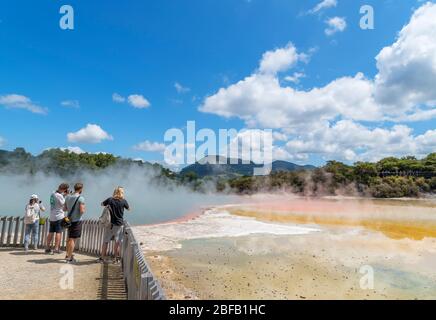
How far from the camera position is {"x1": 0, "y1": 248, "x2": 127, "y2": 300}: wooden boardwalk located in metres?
6.17

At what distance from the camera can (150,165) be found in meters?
114

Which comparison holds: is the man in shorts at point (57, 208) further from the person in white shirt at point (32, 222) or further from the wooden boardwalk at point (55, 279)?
the person in white shirt at point (32, 222)

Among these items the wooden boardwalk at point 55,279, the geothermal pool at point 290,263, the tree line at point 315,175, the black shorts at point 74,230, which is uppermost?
the tree line at point 315,175

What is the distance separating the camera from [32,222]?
Answer: 9383mm

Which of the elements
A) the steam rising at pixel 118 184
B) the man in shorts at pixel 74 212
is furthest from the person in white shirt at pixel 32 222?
the steam rising at pixel 118 184

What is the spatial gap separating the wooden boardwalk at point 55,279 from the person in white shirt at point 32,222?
61 centimetres

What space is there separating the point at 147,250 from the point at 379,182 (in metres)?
76.3

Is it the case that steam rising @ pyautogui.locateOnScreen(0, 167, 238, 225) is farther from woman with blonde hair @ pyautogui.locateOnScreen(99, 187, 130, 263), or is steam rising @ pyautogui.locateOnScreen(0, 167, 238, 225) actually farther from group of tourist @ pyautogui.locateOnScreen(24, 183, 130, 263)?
woman with blonde hair @ pyautogui.locateOnScreen(99, 187, 130, 263)

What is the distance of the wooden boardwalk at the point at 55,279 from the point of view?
243 inches

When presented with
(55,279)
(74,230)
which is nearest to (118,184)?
(74,230)

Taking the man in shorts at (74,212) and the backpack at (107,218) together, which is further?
the backpack at (107,218)

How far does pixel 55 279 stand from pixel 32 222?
10.8ft

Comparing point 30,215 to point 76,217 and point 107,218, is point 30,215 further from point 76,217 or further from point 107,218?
point 107,218
